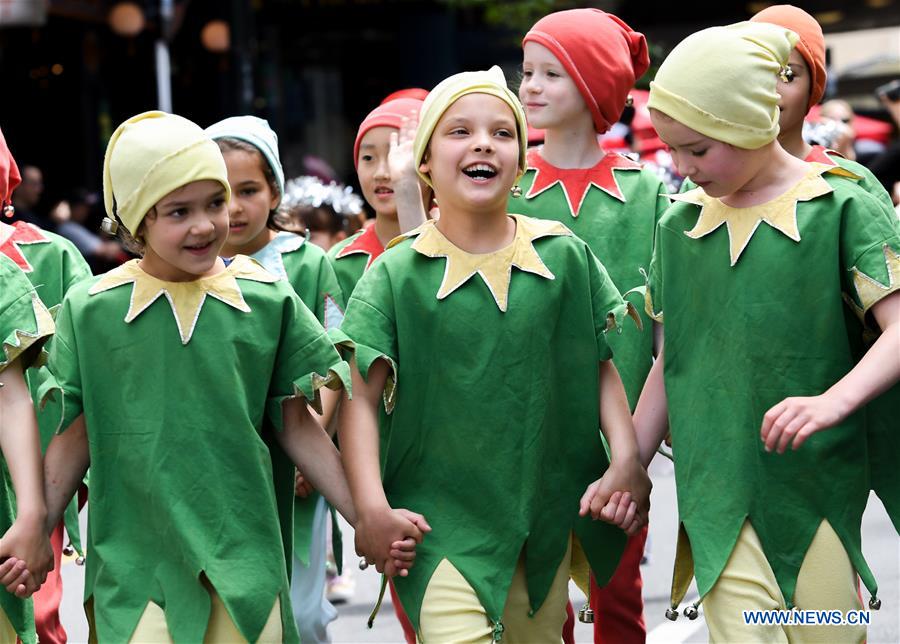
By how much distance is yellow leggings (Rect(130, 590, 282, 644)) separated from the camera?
4074mm

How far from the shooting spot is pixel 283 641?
4203 millimetres

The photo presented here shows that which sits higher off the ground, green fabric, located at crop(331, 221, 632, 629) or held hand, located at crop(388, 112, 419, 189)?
held hand, located at crop(388, 112, 419, 189)

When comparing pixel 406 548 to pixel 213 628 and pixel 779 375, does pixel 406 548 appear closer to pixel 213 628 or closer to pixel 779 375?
pixel 213 628

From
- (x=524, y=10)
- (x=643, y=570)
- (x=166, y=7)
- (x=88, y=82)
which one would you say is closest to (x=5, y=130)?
(x=88, y=82)

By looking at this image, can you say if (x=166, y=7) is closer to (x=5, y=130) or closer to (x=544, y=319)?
(x=5, y=130)

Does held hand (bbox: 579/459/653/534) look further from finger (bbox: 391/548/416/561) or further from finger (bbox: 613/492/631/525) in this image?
finger (bbox: 391/548/416/561)

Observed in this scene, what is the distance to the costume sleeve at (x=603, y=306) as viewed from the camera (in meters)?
4.45

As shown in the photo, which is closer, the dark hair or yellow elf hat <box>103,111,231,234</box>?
yellow elf hat <box>103,111,231,234</box>

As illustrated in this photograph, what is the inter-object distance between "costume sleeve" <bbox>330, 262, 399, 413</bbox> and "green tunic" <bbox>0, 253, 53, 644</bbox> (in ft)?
2.66

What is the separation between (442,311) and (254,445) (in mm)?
612

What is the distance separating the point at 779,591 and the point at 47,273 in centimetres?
280

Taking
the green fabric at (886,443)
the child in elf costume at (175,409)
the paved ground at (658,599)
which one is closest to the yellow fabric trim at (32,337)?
the child in elf costume at (175,409)

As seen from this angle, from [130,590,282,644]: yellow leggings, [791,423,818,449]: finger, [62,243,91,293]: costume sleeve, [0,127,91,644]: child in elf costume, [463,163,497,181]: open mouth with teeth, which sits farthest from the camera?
[62,243,91,293]: costume sleeve

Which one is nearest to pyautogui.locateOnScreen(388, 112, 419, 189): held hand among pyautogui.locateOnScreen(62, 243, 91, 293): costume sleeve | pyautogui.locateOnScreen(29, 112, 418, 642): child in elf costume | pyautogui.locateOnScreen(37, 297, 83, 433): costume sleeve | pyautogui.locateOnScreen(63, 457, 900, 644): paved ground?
pyautogui.locateOnScreen(62, 243, 91, 293): costume sleeve
